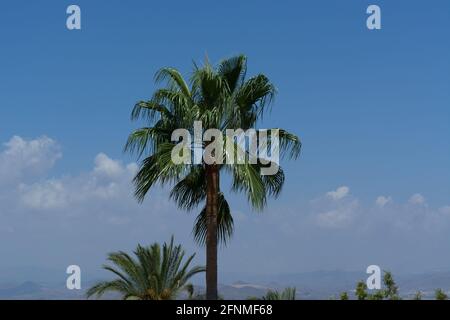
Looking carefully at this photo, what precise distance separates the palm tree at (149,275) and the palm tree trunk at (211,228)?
6.64 m

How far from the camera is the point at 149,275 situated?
94.5ft

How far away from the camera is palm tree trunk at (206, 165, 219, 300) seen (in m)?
22.2

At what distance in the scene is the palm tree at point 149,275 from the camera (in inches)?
1129

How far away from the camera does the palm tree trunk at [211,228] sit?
2219 centimetres

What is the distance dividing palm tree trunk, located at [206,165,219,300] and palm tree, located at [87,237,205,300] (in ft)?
21.8

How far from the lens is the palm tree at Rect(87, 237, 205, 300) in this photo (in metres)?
28.7

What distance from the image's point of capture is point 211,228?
896 inches

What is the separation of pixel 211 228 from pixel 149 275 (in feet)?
23.0
